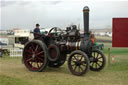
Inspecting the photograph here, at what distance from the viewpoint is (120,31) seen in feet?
32.6

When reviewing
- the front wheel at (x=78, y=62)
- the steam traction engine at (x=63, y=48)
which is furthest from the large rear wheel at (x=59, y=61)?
the front wheel at (x=78, y=62)

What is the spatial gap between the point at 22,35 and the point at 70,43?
65.1ft

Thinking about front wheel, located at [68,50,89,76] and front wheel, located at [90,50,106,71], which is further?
front wheel, located at [90,50,106,71]

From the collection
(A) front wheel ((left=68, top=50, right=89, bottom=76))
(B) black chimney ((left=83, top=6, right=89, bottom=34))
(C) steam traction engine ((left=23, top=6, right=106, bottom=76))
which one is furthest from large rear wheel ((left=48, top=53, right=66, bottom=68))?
(B) black chimney ((left=83, top=6, right=89, bottom=34))

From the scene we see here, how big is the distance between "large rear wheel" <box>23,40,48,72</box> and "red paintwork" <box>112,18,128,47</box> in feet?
14.5

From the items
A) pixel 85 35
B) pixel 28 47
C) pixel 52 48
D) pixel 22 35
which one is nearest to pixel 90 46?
pixel 85 35

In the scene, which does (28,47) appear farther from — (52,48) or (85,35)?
(85,35)

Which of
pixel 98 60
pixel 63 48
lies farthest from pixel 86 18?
pixel 98 60

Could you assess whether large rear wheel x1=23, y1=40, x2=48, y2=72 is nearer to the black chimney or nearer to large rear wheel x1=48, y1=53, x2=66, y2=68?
large rear wheel x1=48, y1=53, x2=66, y2=68

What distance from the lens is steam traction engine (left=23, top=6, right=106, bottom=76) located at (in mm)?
6902

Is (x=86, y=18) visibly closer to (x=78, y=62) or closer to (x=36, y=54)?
(x=78, y=62)

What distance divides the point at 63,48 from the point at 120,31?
416 centimetres

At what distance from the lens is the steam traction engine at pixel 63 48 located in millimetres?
6902

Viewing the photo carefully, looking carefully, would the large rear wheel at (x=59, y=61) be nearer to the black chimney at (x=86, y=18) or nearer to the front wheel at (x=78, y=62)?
the front wheel at (x=78, y=62)
